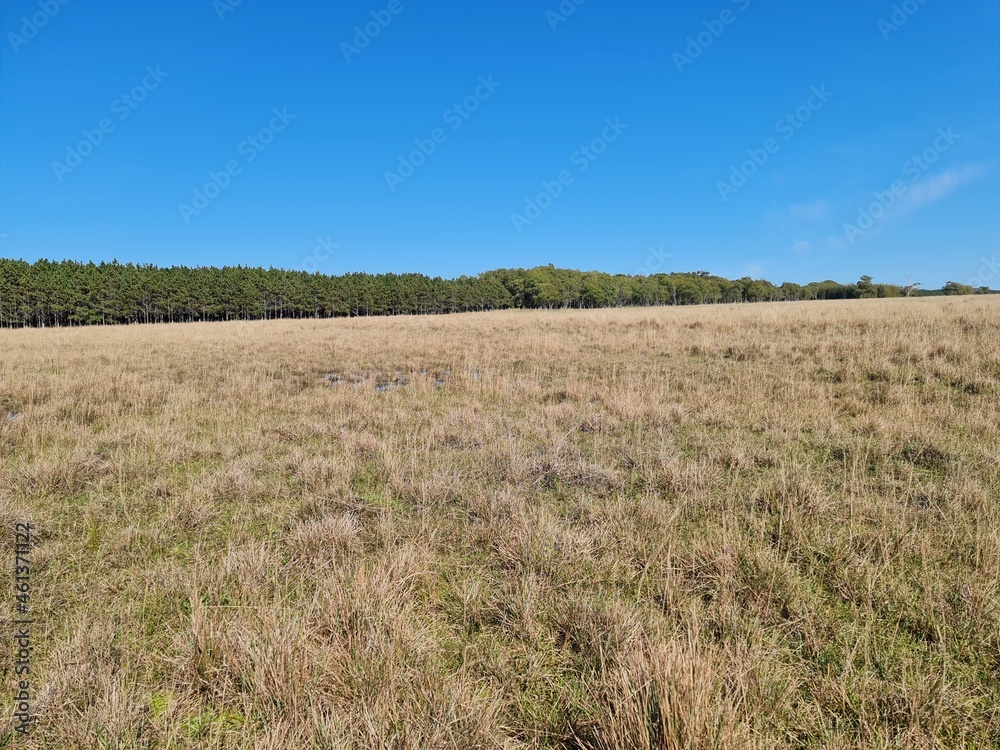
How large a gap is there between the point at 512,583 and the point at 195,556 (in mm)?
2267

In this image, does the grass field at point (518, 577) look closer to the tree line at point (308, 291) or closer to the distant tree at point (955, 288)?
the tree line at point (308, 291)

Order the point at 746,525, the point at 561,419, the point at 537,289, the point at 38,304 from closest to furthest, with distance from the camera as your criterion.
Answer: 1. the point at 746,525
2. the point at 561,419
3. the point at 38,304
4. the point at 537,289

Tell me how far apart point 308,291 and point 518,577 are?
311 ft

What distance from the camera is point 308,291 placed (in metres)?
87.3

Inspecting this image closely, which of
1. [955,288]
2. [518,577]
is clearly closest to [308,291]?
[518,577]

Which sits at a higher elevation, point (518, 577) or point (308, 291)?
point (308, 291)

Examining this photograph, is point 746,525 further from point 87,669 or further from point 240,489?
point 240,489

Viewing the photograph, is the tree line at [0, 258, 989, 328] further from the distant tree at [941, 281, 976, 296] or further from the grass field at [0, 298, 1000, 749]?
the grass field at [0, 298, 1000, 749]

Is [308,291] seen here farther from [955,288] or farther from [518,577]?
[955,288]

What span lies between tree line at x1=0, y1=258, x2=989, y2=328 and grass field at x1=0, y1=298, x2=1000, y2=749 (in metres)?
45.1

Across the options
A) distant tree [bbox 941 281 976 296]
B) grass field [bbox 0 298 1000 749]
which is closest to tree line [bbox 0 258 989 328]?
distant tree [bbox 941 281 976 296]

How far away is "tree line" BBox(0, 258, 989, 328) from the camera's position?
213ft

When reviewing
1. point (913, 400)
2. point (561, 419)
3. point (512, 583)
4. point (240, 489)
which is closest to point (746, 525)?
point (512, 583)

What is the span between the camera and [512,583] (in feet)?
8.71
